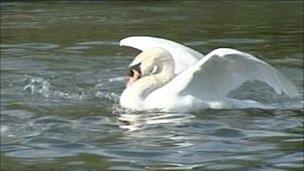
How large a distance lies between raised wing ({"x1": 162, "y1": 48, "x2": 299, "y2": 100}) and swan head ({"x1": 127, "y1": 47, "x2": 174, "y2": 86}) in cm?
58

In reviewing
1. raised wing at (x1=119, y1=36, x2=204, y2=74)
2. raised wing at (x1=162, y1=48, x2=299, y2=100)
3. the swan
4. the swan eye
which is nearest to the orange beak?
the swan

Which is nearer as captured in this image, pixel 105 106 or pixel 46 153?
pixel 46 153

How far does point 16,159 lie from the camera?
733 cm

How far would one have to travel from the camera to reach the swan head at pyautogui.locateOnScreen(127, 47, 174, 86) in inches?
404

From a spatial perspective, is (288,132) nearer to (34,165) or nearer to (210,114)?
(210,114)

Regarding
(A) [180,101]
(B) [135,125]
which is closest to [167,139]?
(B) [135,125]

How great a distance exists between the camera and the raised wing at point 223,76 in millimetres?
9331

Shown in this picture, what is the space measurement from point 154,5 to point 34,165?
50.7 ft

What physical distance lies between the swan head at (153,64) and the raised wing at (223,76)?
0.58 m

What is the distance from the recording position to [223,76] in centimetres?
980

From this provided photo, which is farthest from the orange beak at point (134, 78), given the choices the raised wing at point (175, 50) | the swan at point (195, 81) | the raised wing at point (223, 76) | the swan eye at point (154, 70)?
the raised wing at point (223, 76)

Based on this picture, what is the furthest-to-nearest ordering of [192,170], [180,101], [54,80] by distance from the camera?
[54,80]
[180,101]
[192,170]

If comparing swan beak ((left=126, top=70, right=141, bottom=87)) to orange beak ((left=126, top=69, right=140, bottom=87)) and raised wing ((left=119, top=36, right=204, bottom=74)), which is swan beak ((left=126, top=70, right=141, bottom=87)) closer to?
orange beak ((left=126, top=69, right=140, bottom=87))

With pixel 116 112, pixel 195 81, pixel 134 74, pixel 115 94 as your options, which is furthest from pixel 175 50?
pixel 116 112
